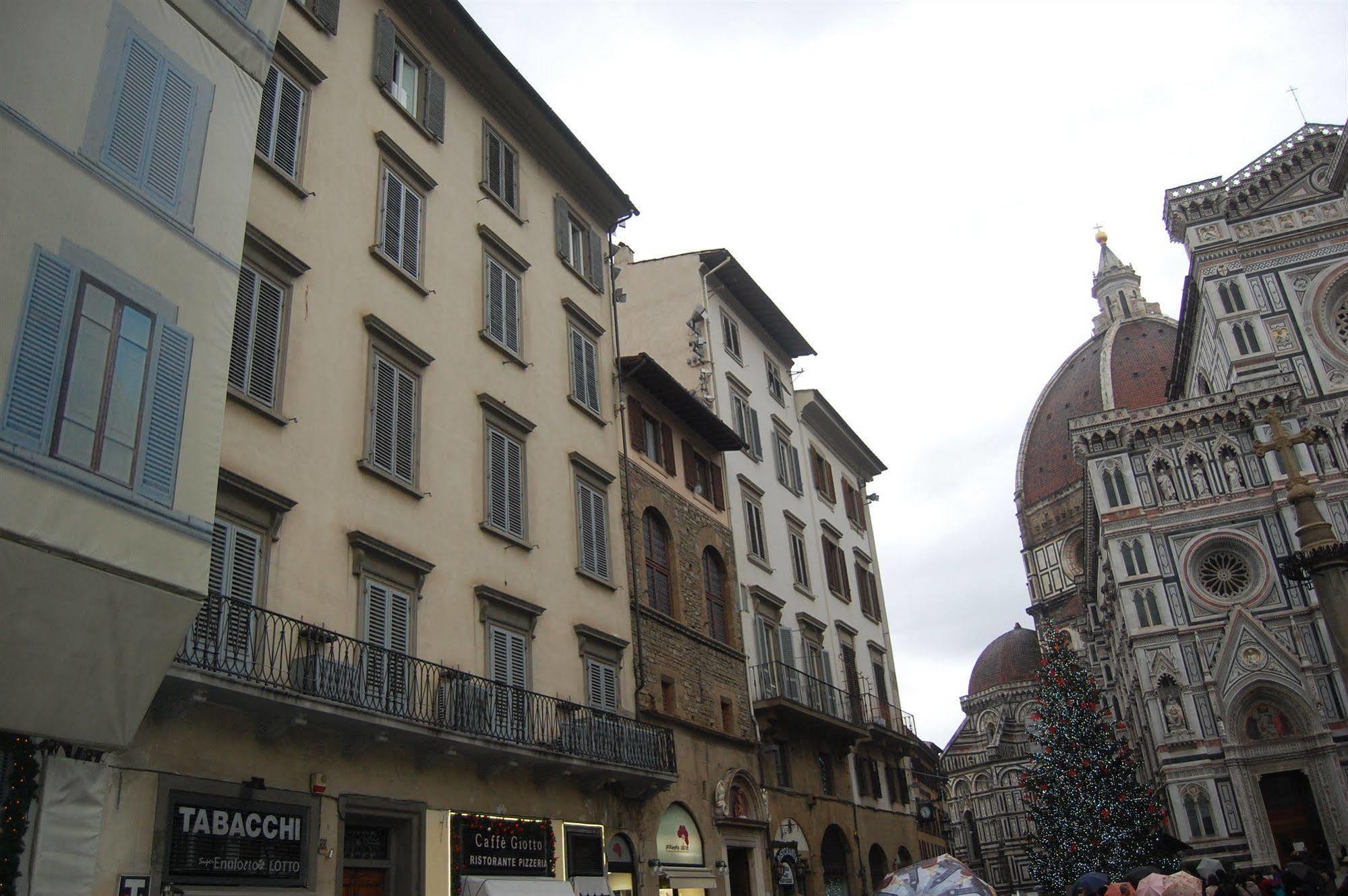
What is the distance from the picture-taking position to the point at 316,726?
43.1ft

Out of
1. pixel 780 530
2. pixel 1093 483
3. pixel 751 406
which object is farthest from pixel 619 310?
pixel 1093 483

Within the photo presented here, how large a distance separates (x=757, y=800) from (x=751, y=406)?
480 inches

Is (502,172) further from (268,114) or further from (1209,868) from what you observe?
(1209,868)

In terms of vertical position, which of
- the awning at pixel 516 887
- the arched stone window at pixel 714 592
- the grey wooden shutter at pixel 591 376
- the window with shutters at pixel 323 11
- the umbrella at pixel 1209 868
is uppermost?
the window with shutters at pixel 323 11

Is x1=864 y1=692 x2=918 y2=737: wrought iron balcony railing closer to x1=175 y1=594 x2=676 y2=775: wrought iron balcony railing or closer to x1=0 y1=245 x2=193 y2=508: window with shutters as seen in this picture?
x1=175 y1=594 x2=676 y2=775: wrought iron balcony railing

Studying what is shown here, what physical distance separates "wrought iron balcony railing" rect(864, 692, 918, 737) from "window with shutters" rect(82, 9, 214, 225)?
2574cm

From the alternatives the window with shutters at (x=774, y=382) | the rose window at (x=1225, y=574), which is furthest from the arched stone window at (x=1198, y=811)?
the window with shutters at (x=774, y=382)

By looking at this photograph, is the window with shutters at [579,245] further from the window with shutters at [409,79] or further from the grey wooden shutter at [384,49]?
the grey wooden shutter at [384,49]

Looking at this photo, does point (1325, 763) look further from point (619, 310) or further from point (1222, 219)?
point (619, 310)

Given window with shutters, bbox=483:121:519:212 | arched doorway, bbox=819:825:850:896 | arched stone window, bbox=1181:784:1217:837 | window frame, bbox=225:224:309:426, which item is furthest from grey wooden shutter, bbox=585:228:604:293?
arched stone window, bbox=1181:784:1217:837

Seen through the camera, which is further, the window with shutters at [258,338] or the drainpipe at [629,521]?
the drainpipe at [629,521]

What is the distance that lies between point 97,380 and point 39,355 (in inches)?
24.3

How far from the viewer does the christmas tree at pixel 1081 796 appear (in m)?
46.0

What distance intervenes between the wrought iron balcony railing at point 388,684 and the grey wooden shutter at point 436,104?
998 centimetres
